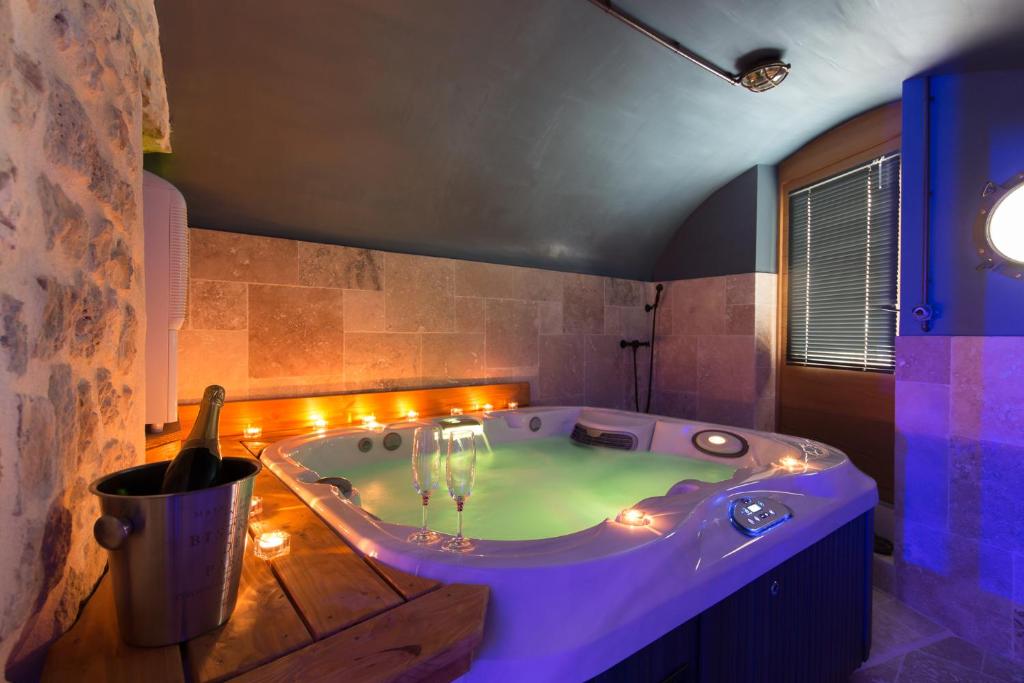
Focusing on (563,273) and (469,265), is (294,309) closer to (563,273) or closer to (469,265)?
(469,265)

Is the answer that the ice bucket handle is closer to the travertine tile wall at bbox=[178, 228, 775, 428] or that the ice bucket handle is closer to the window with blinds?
the travertine tile wall at bbox=[178, 228, 775, 428]

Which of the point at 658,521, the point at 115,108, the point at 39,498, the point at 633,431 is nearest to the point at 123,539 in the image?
the point at 39,498

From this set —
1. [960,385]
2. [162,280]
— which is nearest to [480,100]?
[162,280]

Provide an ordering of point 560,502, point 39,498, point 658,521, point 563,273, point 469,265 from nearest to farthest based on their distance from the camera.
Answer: point 39,498 → point 658,521 → point 560,502 → point 469,265 → point 563,273

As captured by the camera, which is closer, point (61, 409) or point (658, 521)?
point (61, 409)

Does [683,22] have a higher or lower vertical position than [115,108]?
higher

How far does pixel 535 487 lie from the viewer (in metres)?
1.97

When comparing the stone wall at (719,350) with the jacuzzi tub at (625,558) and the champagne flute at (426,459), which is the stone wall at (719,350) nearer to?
the jacuzzi tub at (625,558)

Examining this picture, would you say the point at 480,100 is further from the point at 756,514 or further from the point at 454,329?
the point at 756,514

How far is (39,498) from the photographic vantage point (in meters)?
0.55

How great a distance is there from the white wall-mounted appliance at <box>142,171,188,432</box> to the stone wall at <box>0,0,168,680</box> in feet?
1.52

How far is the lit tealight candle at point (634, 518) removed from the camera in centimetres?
101

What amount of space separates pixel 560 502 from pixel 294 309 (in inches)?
56.1

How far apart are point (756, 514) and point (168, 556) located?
1186 millimetres
